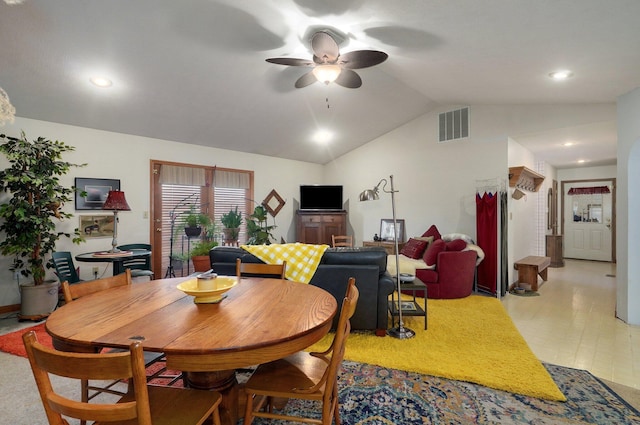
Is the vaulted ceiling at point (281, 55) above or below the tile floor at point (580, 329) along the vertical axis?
above

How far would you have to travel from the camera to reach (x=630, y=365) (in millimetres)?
2469

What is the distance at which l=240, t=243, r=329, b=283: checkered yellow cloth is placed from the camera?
289 centimetres

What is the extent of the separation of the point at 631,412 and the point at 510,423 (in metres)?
0.80

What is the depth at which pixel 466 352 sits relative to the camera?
2.66m

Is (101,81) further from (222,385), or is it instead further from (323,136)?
(323,136)

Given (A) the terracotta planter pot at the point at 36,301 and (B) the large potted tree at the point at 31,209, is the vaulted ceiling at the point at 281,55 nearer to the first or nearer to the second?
(B) the large potted tree at the point at 31,209

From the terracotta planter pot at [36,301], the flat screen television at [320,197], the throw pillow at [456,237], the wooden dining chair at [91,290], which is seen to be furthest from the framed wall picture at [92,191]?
the throw pillow at [456,237]

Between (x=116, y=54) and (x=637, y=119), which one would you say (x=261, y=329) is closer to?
(x=116, y=54)

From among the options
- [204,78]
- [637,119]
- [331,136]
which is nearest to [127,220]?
[204,78]

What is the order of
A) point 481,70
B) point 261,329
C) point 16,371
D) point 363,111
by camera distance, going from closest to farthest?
point 261,329 < point 16,371 < point 481,70 < point 363,111

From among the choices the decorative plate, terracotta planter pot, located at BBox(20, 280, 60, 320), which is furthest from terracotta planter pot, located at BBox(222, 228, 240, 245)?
the decorative plate

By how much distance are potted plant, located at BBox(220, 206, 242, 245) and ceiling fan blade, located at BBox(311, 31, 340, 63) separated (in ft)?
11.8

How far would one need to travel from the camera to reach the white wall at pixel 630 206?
3.30 meters

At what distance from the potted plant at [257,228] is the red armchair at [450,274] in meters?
2.99
